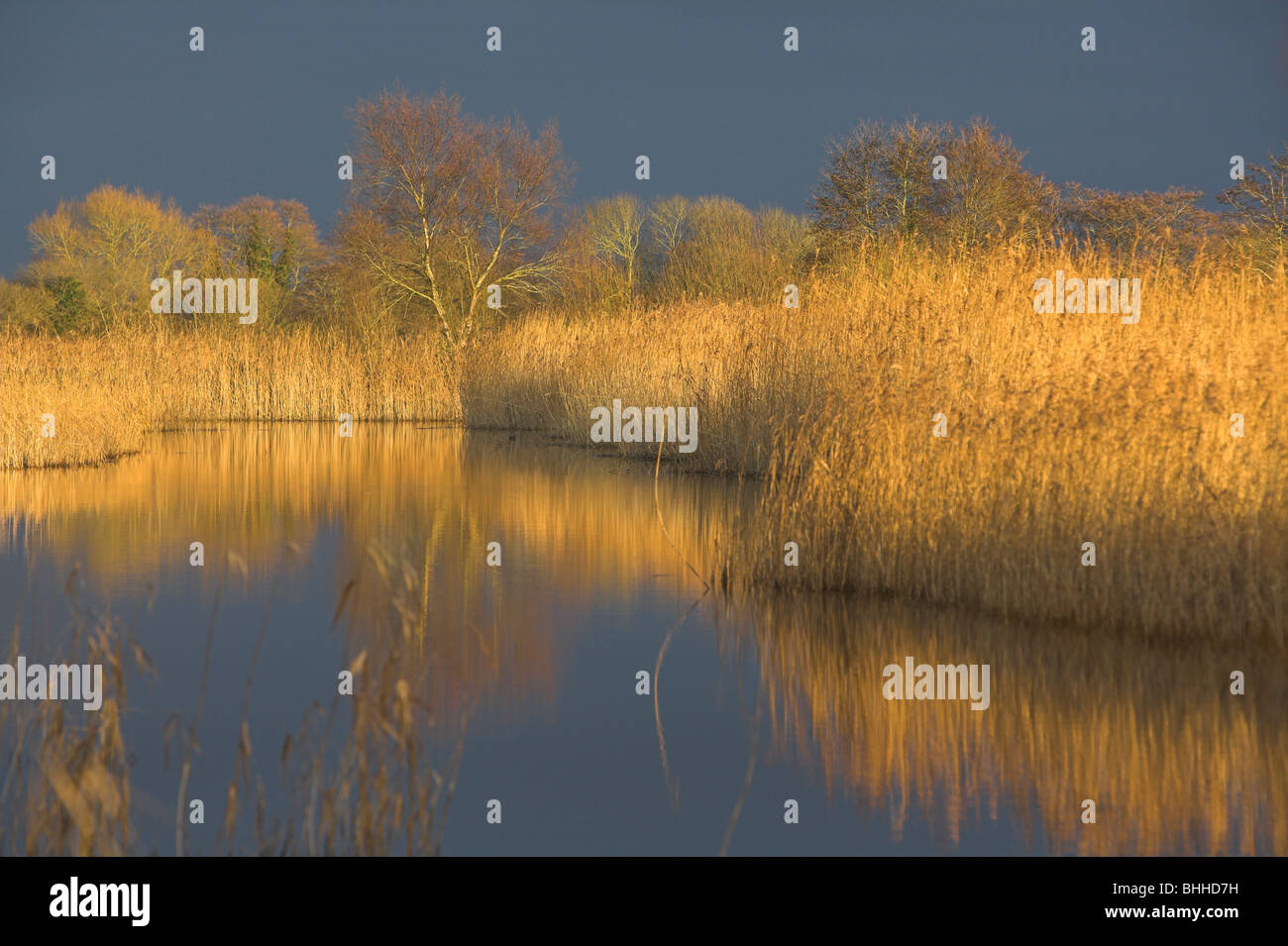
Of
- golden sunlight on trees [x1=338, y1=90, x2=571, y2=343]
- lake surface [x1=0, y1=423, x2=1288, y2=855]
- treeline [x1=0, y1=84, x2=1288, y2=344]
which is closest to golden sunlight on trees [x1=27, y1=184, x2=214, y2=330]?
treeline [x1=0, y1=84, x2=1288, y2=344]

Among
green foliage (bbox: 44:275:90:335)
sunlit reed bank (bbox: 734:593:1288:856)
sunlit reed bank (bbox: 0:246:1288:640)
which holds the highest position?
green foliage (bbox: 44:275:90:335)

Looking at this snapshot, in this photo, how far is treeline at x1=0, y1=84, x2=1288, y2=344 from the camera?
92.6ft

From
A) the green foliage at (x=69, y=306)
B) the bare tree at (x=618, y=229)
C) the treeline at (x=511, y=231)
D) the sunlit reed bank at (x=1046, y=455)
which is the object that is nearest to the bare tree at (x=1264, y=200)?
the treeline at (x=511, y=231)

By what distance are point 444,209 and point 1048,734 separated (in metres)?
31.1

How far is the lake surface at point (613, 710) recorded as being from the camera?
4.28 metres

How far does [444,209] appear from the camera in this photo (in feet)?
113

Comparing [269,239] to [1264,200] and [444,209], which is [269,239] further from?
[1264,200]

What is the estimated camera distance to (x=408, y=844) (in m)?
3.77

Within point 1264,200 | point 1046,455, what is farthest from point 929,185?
point 1046,455

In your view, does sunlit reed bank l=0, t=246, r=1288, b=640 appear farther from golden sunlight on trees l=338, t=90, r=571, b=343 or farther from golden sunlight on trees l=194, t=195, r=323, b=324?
golden sunlight on trees l=194, t=195, r=323, b=324

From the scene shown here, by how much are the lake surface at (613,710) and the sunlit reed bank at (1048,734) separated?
16mm

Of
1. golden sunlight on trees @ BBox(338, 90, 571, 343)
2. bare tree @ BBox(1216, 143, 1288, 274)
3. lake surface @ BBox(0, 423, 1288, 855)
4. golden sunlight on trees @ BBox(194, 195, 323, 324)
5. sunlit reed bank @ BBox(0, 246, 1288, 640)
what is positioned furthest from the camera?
golden sunlight on trees @ BBox(194, 195, 323, 324)

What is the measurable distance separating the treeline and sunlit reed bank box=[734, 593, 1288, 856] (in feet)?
34.7
